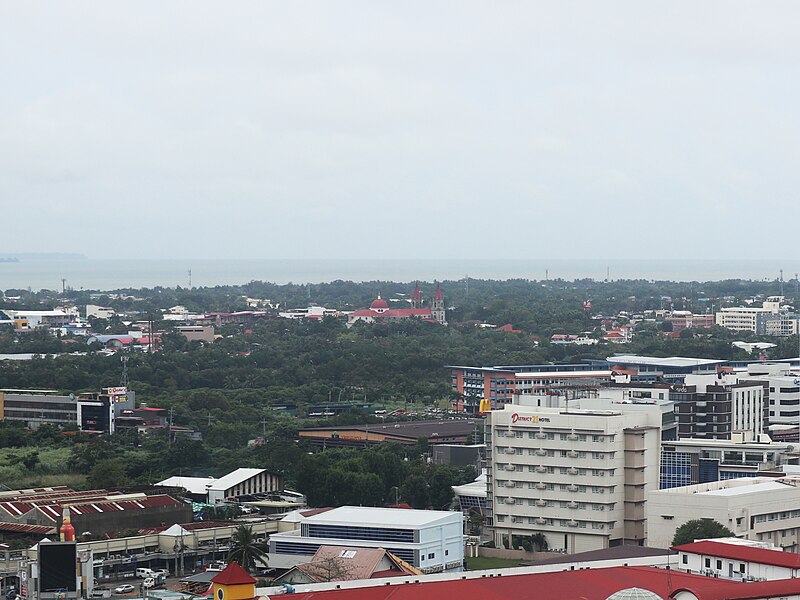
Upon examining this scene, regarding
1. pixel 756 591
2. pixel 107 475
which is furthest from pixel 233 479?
pixel 756 591

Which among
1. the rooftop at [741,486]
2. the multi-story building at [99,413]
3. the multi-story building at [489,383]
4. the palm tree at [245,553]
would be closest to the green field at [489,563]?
the rooftop at [741,486]

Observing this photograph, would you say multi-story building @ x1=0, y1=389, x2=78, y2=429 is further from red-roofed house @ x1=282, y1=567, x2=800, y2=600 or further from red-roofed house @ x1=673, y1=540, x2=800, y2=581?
red-roofed house @ x1=673, y1=540, x2=800, y2=581

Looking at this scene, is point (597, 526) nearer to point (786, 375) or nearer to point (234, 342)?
point (786, 375)

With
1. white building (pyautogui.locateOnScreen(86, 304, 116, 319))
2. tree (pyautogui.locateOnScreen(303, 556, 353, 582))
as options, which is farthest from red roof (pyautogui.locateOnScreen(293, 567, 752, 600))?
white building (pyautogui.locateOnScreen(86, 304, 116, 319))

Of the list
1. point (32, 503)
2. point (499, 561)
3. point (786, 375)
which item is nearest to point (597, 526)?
point (499, 561)

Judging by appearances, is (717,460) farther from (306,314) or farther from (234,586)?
(306,314)

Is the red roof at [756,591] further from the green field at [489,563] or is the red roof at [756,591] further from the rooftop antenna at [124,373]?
the rooftop antenna at [124,373]

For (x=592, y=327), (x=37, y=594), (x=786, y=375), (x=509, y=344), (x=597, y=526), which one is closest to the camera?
(x=37, y=594)
